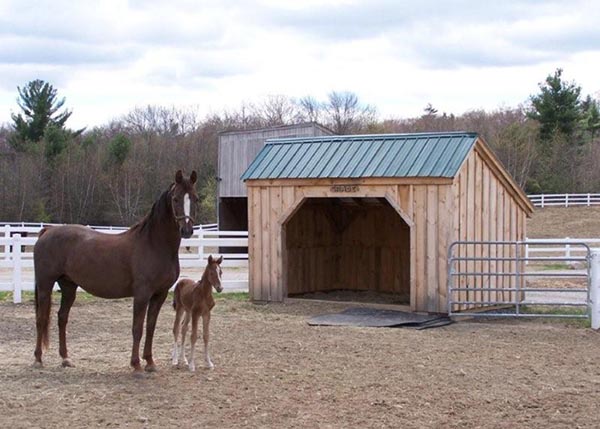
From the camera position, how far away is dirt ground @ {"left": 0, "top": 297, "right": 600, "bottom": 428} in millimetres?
6496

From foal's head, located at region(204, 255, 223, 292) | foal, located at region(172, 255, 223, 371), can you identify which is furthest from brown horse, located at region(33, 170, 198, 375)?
foal's head, located at region(204, 255, 223, 292)

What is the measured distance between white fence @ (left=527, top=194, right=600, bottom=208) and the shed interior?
26.2m

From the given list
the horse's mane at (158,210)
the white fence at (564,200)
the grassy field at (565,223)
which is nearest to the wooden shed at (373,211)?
the horse's mane at (158,210)

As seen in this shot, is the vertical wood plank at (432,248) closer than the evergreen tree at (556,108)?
Yes

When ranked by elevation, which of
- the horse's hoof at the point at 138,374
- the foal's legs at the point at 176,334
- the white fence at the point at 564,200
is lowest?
the horse's hoof at the point at 138,374

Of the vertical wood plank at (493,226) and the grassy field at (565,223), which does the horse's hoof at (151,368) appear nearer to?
the vertical wood plank at (493,226)

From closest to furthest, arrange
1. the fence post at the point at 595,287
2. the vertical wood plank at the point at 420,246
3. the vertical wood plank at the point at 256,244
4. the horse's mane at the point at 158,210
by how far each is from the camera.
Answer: the horse's mane at the point at 158,210 < the fence post at the point at 595,287 < the vertical wood plank at the point at 420,246 < the vertical wood plank at the point at 256,244

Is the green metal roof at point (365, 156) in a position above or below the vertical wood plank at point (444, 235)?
above

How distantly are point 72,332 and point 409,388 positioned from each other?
205 inches

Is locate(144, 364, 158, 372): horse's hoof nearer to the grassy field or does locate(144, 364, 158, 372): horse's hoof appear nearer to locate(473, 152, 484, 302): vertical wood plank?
locate(473, 152, 484, 302): vertical wood plank

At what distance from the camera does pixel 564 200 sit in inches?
1667

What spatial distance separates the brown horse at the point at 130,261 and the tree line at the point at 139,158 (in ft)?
105

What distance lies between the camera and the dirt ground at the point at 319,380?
6.50 metres

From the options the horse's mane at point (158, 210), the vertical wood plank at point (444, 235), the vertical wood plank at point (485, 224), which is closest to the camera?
the horse's mane at point (158, 210)
